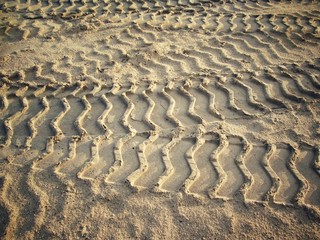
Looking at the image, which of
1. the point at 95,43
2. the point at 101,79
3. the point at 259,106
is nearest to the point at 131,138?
the point at 101,79

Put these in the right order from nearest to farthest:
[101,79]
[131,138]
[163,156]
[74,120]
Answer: [163,156] < [131,138] < [74,120] < [101,79]

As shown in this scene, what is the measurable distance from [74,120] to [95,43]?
1.80m

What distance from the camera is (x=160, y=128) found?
101 inches

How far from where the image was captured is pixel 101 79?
3.28m

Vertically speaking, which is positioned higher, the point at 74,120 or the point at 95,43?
the point at 95,43

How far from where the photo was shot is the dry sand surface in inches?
71.5

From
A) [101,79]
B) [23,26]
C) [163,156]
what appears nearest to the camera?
[163,156]

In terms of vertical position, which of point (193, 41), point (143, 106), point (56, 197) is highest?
point (193, 41)

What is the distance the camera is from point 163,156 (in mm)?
2268

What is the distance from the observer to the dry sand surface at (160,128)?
5.96 ft

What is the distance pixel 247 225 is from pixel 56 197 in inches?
52.3

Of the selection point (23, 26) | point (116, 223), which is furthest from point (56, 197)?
point (23, 26)

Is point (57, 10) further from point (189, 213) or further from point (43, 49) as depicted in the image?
point (189, 213)

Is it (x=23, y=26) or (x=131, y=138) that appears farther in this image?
(x=23, y=26)
